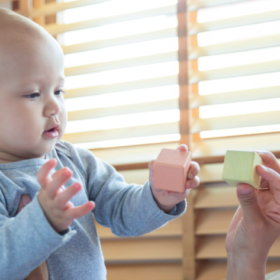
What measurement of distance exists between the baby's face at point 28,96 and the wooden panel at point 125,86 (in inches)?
21.8

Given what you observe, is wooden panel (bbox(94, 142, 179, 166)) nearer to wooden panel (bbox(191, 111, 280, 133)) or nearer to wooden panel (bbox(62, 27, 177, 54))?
wooden panel (bbox(191, 111, 280, 133))

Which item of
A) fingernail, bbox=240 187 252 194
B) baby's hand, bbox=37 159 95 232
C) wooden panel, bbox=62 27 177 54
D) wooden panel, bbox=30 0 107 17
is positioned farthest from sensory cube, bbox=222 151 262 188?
wooden panel, bbox=30 0 107 17

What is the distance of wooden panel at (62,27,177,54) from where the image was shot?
1325 millimetres

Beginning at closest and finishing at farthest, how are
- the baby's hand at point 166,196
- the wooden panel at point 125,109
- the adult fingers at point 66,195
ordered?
1. the adult fingers at point 66,195
2. the baby's hand at point 166,196
3. the wooden panel at point 125,109

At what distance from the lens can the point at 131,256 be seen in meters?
1.28

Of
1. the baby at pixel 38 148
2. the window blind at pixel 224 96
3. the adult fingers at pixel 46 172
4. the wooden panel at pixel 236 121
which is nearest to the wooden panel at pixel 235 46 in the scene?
the window blind at pixel 224 96

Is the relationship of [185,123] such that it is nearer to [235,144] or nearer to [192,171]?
[235,144]

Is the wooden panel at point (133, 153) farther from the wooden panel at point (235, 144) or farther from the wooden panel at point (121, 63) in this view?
the wooden panel at point (121, 63)

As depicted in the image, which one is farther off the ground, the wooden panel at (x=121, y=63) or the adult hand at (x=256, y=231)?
the wooden panel at (x=121, y=63)

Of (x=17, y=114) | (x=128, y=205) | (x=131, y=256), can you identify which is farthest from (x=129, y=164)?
(x=17, y=114)

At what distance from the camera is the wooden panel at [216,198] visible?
1192mm

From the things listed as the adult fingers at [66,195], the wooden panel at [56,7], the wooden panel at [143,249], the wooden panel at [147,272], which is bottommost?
the wooden panel at [147,272]

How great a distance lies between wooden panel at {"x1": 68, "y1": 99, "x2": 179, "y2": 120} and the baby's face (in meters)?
0.55

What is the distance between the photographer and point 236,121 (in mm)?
1236
